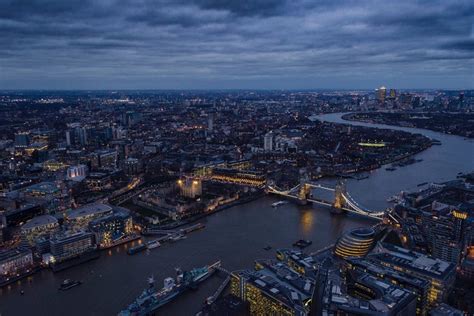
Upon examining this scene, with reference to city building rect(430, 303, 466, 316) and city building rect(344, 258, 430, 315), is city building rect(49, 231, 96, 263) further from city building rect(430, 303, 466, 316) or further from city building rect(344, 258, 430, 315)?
city building rect(430, 303, 466, 316)

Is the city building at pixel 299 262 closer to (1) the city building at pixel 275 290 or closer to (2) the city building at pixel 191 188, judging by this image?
(1) the city building at pixel 275 290

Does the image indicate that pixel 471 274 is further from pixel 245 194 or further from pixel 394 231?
pixel 245 194

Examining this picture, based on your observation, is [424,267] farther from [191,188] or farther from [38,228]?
[38,228]

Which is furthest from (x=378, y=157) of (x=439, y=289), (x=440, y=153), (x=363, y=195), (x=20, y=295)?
(x=20, y=295)

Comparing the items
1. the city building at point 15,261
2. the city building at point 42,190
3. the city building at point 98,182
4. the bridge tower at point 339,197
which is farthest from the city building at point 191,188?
the city building at point 15,261

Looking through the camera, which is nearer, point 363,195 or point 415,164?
point 363,195

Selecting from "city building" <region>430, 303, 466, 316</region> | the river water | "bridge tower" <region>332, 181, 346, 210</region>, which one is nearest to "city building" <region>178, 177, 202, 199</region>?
the river water
